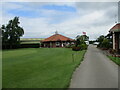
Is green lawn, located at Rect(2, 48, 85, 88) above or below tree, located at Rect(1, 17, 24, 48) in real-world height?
below

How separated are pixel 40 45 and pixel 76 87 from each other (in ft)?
163

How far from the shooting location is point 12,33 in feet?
170

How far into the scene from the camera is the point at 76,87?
6938mm

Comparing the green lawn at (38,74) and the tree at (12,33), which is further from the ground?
the tree at (12,33)

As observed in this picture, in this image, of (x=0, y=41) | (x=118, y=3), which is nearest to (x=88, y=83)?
(x=118, y=3)

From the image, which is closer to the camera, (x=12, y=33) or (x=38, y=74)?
(x=38, y=74)

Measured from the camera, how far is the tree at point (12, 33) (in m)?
51.8

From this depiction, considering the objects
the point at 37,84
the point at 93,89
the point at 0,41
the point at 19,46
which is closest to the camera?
the point at 93,89

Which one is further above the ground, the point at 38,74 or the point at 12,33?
the point at 12,33

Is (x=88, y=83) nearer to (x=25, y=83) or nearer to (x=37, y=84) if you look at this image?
(x=37, y=84)

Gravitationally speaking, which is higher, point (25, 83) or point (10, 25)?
point (10, 25)

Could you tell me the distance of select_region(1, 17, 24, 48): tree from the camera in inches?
2041

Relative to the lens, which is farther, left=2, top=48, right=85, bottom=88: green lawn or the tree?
the tree

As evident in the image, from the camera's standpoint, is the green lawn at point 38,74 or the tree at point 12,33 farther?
the tree at point 12,33
